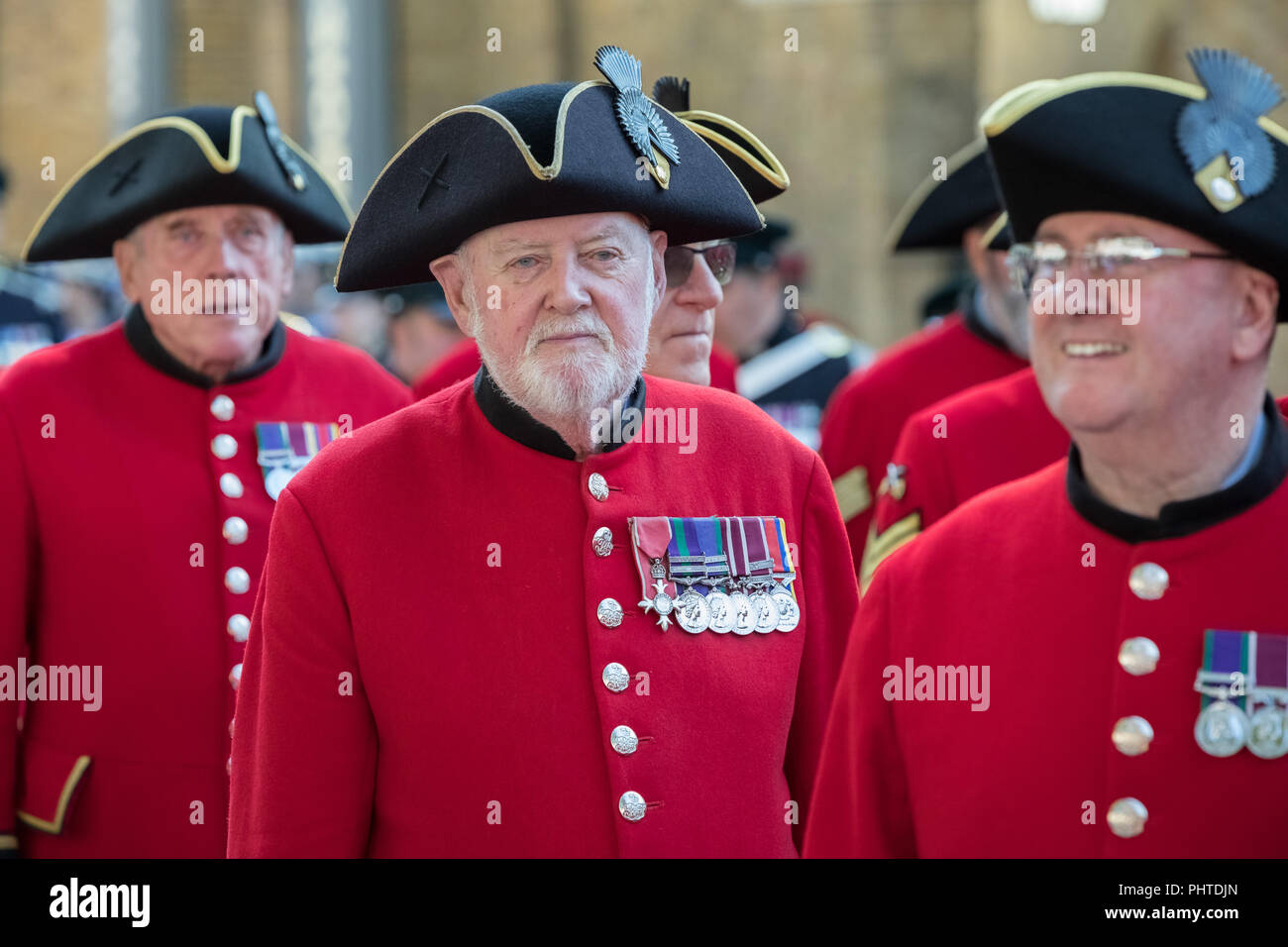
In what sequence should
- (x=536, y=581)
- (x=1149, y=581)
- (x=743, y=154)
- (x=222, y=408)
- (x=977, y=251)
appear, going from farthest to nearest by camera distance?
(x=977, y=251), (x=222, y=408), (x=743, y=154), (x=536, y=581), (x=1149, y=581)

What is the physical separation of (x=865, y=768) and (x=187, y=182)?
2.45 metres

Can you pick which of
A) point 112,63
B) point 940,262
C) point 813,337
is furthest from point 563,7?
point 813,337

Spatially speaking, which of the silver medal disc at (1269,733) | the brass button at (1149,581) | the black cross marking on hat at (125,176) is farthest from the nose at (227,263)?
the silver medal disc at (1269,733)

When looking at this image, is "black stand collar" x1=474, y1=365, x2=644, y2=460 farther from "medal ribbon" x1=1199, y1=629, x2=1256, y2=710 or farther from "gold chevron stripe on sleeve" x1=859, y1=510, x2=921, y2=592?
"gold chevron stripe on sleeve" x1=859, y1=510, x2=921, y2=592

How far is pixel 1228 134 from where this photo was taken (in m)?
2.73

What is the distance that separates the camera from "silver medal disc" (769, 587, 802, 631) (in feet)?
10.8

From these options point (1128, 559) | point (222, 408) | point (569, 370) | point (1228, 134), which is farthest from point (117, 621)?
point (1228, 134)

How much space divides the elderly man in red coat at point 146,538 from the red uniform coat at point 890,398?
180 cm

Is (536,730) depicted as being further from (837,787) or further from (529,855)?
(837,787)

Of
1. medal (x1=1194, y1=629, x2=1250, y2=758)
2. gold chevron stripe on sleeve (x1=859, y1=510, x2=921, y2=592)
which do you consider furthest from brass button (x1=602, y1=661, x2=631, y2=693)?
gold chevron stripe on sleeve (x1=859, y1=510, x2=921, y2=592)

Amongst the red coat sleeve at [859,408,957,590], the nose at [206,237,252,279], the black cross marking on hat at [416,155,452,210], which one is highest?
the nose at [206,237,252,279]

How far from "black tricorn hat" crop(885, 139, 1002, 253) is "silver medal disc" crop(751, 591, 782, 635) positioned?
273 centimetres

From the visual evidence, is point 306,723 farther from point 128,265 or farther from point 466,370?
point 466,370

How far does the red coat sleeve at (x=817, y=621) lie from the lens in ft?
11.1
